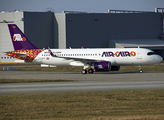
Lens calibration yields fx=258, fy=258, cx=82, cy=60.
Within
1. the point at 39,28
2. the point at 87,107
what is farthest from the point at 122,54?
the point at 39,28

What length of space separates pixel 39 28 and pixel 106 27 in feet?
67.3

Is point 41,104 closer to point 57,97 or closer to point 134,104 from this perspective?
point 57,97

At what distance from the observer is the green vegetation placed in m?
11.3

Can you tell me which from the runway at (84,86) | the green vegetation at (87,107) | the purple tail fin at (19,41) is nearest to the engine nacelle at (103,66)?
the runway at (84,86)

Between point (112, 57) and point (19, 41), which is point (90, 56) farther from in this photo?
point (19, 41)

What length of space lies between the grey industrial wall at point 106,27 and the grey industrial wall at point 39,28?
771 cm

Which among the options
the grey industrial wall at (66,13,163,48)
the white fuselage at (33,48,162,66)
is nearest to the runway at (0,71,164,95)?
the white fuselage at (33,48,162,66)

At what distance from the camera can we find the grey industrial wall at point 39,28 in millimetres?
76375

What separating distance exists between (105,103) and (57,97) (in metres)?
3.53

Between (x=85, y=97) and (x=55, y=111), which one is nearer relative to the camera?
(x=55, y=111)

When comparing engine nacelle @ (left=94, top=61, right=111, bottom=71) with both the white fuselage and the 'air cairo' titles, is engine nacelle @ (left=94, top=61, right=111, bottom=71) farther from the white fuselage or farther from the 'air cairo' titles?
the 'air cairo' titles

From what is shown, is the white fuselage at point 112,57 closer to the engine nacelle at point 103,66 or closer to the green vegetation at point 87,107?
the engine nacelle at point 103,66

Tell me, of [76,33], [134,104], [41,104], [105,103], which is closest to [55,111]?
[41,104]

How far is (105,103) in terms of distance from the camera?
554 inches
